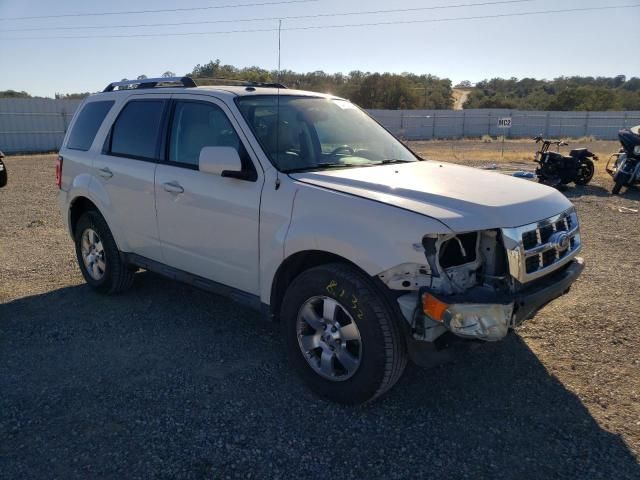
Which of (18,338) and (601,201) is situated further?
(601,201)

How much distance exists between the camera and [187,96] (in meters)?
4.44

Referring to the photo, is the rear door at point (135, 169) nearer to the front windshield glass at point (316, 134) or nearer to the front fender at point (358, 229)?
the front windshield glass at point (316, 134)

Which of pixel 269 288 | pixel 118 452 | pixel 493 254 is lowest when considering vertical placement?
pixel 118 452

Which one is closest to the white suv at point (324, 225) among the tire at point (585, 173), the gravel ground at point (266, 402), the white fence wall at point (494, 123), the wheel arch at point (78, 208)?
the wheel arch at point (78, 208)

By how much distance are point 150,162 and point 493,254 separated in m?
3.00

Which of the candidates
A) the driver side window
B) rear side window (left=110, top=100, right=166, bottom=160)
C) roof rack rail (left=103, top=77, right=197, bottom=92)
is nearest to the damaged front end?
the driver side window

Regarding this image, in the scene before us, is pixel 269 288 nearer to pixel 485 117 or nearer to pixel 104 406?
pixel 104 406

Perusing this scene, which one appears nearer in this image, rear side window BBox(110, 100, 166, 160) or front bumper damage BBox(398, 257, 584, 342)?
front bumper damage BBox(398, 257, 584, 342)

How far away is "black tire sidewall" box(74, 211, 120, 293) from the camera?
5.24 metres

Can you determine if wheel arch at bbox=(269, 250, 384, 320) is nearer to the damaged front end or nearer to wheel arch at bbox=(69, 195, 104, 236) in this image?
the damaged front end

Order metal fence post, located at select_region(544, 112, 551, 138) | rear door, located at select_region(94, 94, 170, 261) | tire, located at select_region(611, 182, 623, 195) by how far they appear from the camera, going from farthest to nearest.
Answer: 1. metal fence post, located at select_region(544, 112, 551, 138)
2. tire, located at select_region(611, 182, 623, 195)
3. rear door, located at select_region(94, 94, 170, 261)

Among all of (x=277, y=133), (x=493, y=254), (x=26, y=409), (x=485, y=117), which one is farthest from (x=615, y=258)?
(x=485, y=117)

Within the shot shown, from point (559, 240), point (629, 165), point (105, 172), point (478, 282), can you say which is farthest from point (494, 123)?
point (478, 282)

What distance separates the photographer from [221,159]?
3680mm
